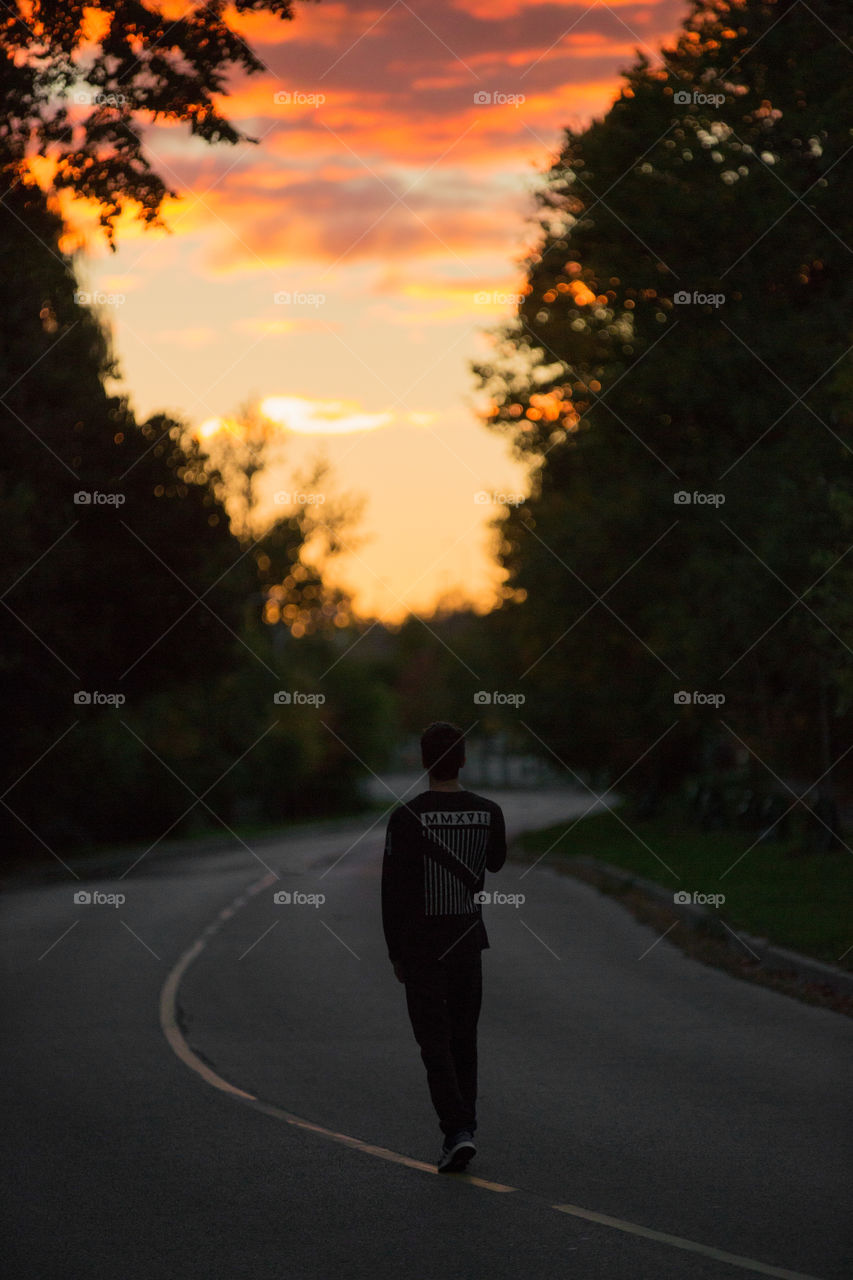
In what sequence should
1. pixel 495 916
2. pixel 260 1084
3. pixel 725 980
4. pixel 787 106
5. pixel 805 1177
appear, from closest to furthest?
pixel 805 1177 < pixel 260 1084 < pixel 725 980 < pixel 495 916 < pixel 787 106

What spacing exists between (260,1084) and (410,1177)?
2.50 metres

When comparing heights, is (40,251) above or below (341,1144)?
above

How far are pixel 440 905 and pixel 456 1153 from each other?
107 centimetres

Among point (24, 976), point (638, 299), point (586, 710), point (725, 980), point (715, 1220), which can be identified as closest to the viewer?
point (715, 1220)

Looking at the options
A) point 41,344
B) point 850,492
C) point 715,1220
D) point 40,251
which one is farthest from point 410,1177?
point 41,344

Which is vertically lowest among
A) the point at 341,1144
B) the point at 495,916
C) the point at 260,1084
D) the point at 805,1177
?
the point at 495,916

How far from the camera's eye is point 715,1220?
6055 millimetres

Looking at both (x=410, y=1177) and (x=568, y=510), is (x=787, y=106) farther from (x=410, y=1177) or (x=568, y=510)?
(x=410, y=1177)
